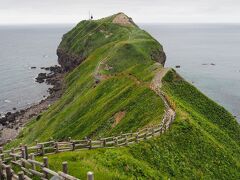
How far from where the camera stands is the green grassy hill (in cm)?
2819

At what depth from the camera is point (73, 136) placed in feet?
181

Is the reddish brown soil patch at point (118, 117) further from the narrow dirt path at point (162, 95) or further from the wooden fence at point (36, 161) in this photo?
the wooden fence at point (36, 161)

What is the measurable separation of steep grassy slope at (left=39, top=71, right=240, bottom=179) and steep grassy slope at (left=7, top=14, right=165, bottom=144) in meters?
4.90

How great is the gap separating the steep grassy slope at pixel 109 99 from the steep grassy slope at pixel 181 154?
4899mm

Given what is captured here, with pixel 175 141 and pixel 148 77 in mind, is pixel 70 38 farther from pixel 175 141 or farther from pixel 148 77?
pixel 175 141

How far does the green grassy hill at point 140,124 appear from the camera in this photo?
2819cm

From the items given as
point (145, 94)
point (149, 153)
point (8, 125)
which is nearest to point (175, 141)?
point (149, 153)

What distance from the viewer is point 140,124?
1806 inches

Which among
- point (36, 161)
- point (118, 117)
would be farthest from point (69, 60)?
point (36, 161)

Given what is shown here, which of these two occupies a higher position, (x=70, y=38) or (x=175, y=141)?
(x=175, y=141)

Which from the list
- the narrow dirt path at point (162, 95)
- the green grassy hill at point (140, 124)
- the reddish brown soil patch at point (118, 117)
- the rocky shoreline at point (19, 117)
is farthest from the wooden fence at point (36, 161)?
the rocky shoreline at point (19, 117)

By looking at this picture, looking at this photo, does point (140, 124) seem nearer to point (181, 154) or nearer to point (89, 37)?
point (181, 154)

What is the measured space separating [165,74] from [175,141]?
89.0 feet

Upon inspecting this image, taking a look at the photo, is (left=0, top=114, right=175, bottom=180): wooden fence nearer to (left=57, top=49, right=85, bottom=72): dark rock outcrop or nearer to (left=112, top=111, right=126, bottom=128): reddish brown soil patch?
(left=112, top=111, right=126, bottom=128): reddish brown soil patch
